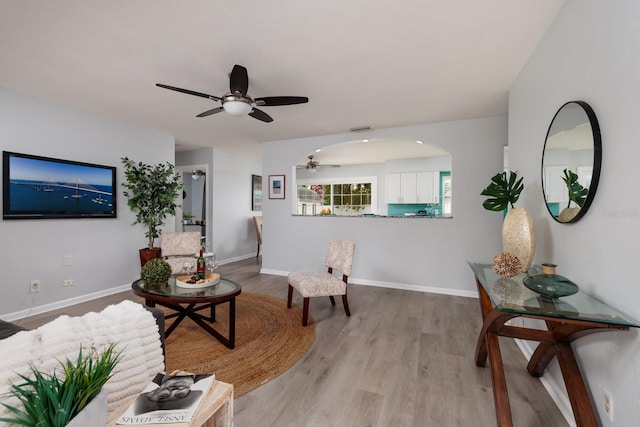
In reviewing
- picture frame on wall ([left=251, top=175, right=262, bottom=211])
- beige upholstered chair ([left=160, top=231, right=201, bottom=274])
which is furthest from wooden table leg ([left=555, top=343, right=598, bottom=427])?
picture frame on wall ([left=251, top=175, right=262, bottom=211])

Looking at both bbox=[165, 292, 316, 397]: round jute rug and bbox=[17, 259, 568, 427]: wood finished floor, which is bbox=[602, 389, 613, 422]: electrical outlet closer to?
bbox=[17, 259, 568, 427]: wood finished floor

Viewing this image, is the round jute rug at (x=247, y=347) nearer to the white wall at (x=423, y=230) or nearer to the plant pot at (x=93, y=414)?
the plant pot at (x=93, y=414)

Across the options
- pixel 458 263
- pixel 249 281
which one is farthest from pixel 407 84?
pixel 249 281

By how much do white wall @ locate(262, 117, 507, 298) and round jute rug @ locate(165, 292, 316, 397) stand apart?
1723 millimetres

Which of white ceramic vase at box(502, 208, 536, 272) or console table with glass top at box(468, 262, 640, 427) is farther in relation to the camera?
white ceramic vase at box(502, 208, 536, 272)

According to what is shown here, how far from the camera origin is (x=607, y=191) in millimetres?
1328

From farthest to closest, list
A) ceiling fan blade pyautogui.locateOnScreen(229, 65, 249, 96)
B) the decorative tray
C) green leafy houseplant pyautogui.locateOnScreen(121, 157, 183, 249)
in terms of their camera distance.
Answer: green leafy houseplant pyautogui.locateOnScreen(121, 157, 183, 249), the decorative tray, ceiling fan blade pyautogui.locateOnScreen(229, 65, 249, 96)

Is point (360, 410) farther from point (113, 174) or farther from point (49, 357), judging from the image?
point (113, 174)

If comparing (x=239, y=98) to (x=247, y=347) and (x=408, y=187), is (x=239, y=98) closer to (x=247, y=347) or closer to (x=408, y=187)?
(x=247, y=347)

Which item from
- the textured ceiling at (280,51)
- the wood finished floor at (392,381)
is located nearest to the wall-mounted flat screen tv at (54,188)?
the textured ceiling at (280,51)

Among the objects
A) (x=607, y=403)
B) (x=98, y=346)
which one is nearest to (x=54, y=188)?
(x=98, y=346)

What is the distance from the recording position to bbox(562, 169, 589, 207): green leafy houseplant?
4.90ft

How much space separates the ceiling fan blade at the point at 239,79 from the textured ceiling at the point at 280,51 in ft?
0.56

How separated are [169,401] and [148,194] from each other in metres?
3.87
